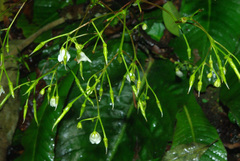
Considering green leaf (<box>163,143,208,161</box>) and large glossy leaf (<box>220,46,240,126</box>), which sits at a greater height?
large glossy leaf (<box>220,46,240,126</box>)

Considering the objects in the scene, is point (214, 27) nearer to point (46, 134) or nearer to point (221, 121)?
point (221, 121)

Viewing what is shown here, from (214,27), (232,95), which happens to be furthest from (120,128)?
(214,27)

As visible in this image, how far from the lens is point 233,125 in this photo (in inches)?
64.9

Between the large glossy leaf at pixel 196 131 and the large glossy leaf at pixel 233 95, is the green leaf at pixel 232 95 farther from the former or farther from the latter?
the large glossy leaf at pixel 196 131

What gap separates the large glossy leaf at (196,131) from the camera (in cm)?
143

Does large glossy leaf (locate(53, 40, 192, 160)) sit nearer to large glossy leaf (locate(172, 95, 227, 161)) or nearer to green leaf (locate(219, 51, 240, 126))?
large glossy leaf (locate(172, 95, 227, 161))

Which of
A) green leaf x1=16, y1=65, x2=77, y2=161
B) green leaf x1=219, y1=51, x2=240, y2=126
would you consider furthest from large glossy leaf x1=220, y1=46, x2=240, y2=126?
green leaf x1=16, y1=65, x2=77, y2=161

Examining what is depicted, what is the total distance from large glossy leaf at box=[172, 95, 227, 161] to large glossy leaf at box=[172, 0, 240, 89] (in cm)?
17

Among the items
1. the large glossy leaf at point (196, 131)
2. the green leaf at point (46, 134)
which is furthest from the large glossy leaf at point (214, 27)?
the green leaf at point (46, 134)

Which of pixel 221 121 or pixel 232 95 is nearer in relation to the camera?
pixel 232 95

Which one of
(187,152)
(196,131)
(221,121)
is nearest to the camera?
(187,152)

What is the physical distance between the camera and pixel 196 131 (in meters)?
1.51

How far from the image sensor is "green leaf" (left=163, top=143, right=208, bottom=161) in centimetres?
139

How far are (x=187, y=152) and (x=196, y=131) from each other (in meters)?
0.15
